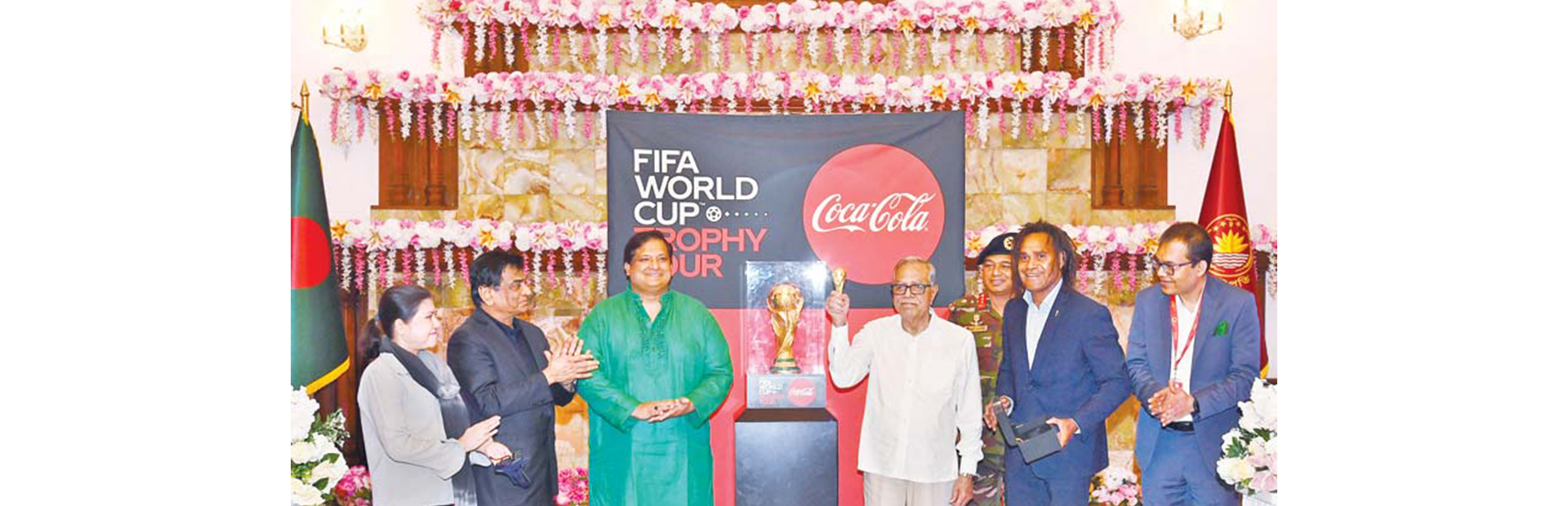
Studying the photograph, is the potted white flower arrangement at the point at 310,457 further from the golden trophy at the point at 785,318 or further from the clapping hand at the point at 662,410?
the golden trophy at the point at 785,318

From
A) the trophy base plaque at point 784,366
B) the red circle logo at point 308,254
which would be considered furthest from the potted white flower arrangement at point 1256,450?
the red circle logo at point 308,254

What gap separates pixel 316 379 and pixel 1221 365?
4007 mm

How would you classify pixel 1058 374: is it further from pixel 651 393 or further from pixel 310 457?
pixel 310 457

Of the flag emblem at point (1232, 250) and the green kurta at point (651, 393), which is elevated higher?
the flag emblem at point (1232, 250)

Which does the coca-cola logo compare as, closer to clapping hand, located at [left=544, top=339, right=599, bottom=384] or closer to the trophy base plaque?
the trophy base plaque

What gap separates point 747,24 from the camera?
20.0ft

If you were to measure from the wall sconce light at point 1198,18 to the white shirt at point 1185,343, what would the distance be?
5.67 ft

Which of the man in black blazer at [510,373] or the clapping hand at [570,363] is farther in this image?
the clapping hand at [570,363]

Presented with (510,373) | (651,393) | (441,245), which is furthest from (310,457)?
(651,393)

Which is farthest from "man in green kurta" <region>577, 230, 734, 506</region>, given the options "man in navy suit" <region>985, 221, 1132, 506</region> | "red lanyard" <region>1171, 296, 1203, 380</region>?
"red lanyard" <region>1171, 296, 1203, 380</region>

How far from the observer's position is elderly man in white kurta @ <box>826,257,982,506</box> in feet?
16.0

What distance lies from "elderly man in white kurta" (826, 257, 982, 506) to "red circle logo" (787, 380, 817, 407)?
0.43ft

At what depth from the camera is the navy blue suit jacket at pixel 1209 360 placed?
16.3ft

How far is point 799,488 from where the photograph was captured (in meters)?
5.13
